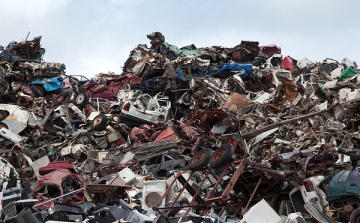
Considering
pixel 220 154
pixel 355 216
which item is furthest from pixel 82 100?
pixel 355 216

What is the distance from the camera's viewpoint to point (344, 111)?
60.9ft

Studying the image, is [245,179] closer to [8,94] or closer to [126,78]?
[126,78]

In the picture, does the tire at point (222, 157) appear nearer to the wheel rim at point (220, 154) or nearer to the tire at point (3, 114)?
the wheel rim at point (220, 154)

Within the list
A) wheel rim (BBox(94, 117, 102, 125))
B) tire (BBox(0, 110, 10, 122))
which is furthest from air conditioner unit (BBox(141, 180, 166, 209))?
tire (BBox(0, 110, 10, 122))

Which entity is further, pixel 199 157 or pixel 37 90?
pixel 37 90

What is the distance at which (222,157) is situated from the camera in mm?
11906

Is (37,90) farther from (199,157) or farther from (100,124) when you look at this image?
(199,157)

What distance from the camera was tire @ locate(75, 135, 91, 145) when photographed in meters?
20.8

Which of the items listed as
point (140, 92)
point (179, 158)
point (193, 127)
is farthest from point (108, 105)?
point (179, 158)

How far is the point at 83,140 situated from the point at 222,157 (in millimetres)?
Result: 9980

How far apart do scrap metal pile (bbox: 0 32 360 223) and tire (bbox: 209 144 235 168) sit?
0.03m

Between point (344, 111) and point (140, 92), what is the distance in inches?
341

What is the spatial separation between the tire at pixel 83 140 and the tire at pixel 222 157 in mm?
9554

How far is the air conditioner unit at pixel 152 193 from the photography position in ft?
43.9
